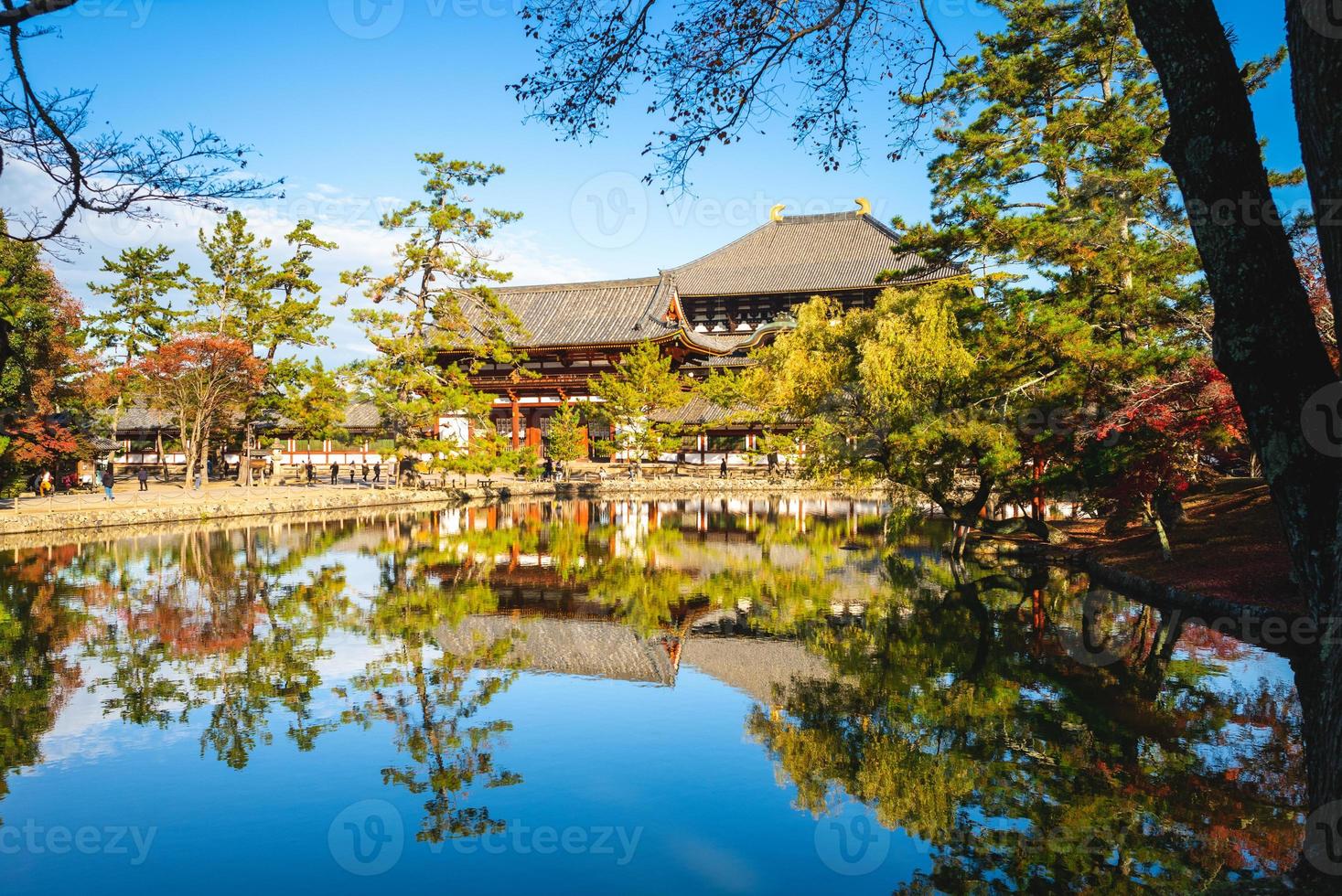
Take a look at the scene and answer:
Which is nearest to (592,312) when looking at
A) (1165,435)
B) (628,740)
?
(1165,435)

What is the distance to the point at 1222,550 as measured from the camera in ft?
48.4

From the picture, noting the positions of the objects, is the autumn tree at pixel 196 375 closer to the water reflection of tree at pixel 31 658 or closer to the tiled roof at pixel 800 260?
the water reflection of tree at pixel 31 658

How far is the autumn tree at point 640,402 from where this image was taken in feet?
130

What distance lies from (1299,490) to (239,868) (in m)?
6.45

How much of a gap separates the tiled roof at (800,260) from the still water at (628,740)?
35.6 m

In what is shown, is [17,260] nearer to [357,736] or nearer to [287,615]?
[287,615]

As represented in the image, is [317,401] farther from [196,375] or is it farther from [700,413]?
[700,413]

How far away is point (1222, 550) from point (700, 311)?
4221cm

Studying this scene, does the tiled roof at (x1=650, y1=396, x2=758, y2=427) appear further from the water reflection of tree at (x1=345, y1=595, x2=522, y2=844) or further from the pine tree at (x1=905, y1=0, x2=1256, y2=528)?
the water reflection of tree at (x1=345, y1=595, x2=522, y2=844)

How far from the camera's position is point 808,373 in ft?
68.6

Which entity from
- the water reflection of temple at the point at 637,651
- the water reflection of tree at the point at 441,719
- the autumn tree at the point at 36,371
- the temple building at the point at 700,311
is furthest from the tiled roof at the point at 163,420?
the water reflection of tree at the point at 441,719

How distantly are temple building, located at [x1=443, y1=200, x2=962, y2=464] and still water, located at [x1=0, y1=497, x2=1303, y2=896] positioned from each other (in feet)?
83.7

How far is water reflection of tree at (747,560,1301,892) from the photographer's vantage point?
5836 mm

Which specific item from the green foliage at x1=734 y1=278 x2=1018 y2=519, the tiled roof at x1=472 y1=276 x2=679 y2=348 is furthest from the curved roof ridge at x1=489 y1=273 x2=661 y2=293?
the green foliage at x1=734 y1=278 x2=1018 y2=519
